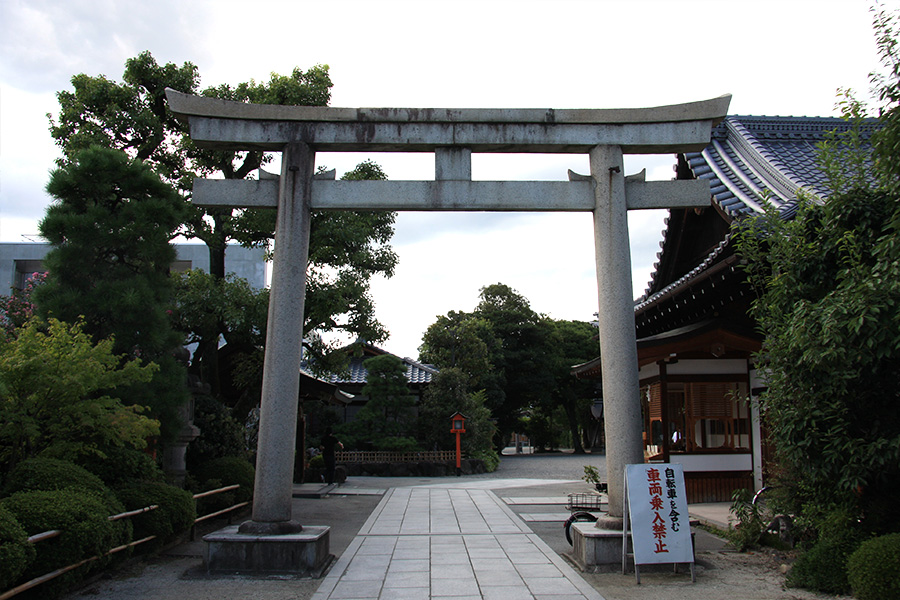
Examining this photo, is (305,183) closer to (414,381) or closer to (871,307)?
(871,307)

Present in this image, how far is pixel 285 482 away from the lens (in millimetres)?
7672

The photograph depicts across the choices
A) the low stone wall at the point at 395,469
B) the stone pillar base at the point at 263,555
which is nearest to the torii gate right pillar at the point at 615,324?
the stone pillar base at the point at 263,555

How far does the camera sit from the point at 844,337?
5480 millimetres

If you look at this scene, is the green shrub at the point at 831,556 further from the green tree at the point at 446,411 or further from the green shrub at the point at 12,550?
the green tree at the point at 446,411

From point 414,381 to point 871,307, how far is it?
2550 cm

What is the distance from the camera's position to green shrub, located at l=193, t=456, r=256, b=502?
11.6m

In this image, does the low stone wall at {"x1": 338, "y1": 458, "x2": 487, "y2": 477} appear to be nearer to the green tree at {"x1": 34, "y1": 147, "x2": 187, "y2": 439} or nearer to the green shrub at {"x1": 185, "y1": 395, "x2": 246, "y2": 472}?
the green shrub at {"x1": 185, "y1": 395, "x2": 246, "y2": 472}

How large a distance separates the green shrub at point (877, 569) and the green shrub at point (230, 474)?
9002 millimetres

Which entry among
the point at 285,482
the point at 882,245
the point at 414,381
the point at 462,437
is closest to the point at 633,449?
the point at 882,245

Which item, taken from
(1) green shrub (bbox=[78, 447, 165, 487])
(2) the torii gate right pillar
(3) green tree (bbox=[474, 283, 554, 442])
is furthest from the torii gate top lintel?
(3) green tree (bbox=[474, 283, 554, 442])

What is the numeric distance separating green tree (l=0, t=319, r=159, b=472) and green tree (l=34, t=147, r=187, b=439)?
107 centimetres

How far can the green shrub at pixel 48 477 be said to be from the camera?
646 centimetres

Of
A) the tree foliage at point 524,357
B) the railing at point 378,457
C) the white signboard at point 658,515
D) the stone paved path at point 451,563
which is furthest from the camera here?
the tree foliage at point 524,357

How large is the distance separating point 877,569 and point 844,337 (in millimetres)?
1909
